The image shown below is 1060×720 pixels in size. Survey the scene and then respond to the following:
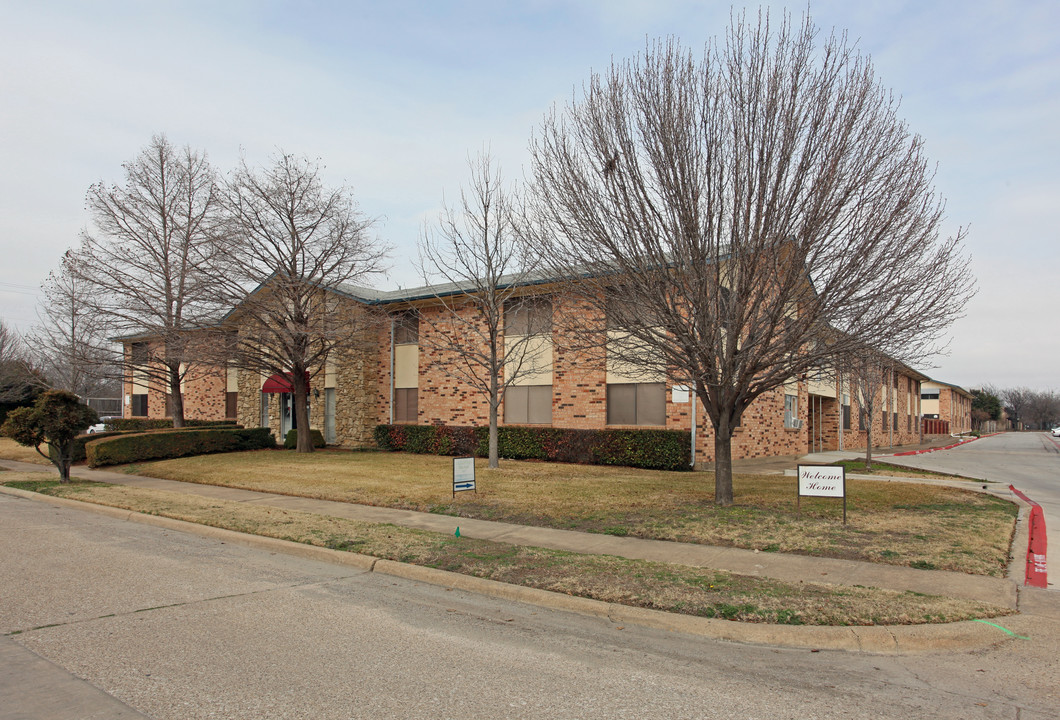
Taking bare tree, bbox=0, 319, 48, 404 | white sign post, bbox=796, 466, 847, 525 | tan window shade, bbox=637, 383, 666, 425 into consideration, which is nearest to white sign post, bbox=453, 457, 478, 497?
white sign post, bbox=796, 466, 847, 525

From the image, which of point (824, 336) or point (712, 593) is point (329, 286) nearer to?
point (824, 336)

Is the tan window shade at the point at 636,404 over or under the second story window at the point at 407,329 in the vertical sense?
under

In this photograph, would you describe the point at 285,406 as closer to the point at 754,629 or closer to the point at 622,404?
the point at 622,404

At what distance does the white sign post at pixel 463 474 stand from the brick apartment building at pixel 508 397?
12.0ft

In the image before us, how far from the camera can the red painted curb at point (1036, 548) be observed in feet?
24.5

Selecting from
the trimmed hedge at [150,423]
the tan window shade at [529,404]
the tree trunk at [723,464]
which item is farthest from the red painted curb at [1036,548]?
the trimmed hedge at [150,423]

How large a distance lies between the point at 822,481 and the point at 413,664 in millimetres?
7263

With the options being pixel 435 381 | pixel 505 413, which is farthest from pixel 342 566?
pixel 435 381

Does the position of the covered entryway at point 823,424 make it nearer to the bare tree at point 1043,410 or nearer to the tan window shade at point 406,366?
the tan window shade at point 406,366

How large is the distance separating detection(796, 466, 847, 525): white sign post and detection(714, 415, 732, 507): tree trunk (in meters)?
1.43

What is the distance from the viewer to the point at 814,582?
7.09m

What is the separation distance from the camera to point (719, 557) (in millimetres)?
8273

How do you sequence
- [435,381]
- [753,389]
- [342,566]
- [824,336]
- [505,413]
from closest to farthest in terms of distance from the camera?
1. [342,566]
2. [824,336]
3. [753,389]
4. [505,413]
5. [435,381]

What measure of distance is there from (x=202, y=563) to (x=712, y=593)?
5869 mm
